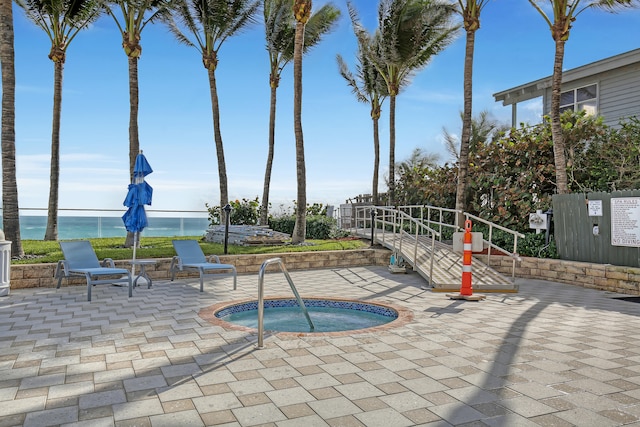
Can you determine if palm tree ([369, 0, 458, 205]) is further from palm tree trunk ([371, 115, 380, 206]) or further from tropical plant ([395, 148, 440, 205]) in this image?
tropical plant ([395, 148, 440, 205])

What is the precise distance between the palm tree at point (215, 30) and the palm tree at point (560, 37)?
9.50m

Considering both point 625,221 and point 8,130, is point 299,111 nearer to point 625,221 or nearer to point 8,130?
point 8,130

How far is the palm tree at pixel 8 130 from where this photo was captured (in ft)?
31.6

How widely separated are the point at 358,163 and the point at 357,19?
6685 mm

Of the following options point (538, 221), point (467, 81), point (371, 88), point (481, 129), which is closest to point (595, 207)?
point (538, 221)

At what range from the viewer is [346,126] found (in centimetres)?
2091

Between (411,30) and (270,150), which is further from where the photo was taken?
(270,150)

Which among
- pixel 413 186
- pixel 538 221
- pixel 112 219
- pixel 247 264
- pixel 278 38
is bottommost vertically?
pixel 247 264

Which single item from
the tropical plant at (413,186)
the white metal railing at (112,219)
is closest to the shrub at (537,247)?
the tropical plant at (413,186)

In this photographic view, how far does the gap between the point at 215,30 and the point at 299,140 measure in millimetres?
5792

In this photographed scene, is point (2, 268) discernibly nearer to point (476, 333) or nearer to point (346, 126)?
point (476, 333)

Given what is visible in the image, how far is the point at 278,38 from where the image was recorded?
1848 cm

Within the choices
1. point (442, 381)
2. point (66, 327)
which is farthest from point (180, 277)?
point (442, 381)

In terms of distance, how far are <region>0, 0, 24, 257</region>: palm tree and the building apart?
1585 cm
